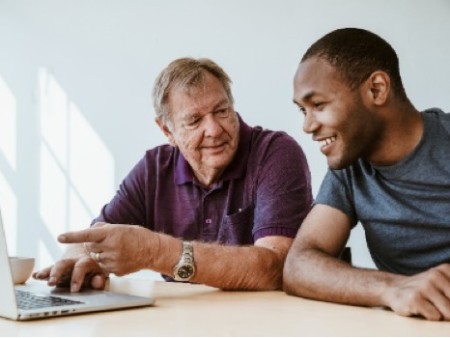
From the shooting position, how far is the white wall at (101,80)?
11.5 ft

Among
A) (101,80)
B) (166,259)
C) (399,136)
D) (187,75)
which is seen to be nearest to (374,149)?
(399,136)

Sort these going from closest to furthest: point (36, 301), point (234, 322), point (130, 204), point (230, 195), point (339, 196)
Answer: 1. point (234, 322)
2. point (36, 301)
3. point (339, 196)
4. point (230, 195)
5. point (130, 204)

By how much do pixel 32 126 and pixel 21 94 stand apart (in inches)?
8.6

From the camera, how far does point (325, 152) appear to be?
1.47 meters

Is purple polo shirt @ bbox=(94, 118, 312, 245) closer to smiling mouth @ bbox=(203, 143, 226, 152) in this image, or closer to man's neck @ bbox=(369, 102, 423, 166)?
smiling mouth @ bbox=(203, 143, 226, 152)

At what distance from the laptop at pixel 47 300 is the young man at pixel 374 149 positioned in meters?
0.41

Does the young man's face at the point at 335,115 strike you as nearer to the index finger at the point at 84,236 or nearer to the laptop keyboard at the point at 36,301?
the index finger at the point at 84,236

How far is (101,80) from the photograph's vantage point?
12.6 feet

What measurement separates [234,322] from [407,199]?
62 cm

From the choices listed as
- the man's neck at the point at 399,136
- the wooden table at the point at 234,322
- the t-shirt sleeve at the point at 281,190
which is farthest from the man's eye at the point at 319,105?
the wooden table at the point at 234,322

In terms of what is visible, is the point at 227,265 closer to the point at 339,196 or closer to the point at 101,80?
the point at 339,196

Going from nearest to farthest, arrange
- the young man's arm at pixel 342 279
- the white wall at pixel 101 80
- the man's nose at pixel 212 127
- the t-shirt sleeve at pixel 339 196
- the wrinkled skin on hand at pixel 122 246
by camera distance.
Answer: the young man's arm at pixel 342 279
the wrinkled skin on hand at pixel 122 246
the t-shirt sleeve at pixel 339 196
the man's nose at pixel 212 127
the white wall at pixel 101 80

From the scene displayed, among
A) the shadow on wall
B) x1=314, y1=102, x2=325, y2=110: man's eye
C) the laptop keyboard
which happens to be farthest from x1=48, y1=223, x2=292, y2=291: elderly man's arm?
the shadow on wall

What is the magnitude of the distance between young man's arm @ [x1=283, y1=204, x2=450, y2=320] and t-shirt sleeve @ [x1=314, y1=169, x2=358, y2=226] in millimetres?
14
